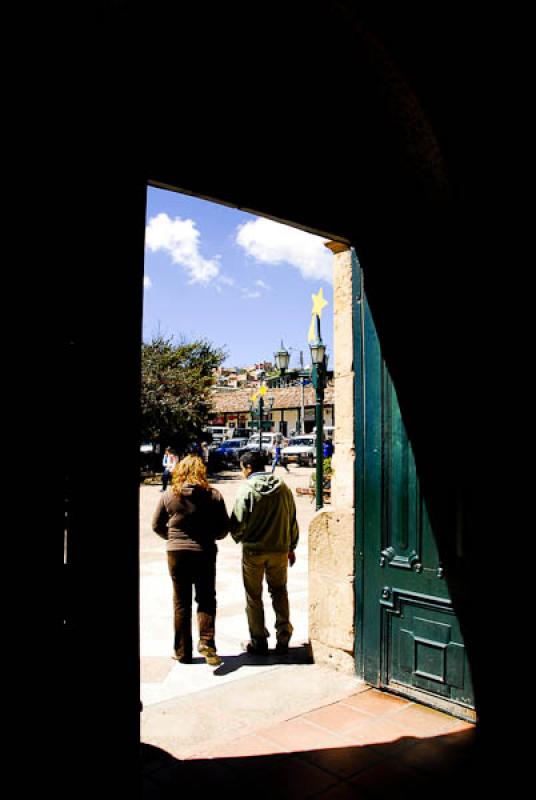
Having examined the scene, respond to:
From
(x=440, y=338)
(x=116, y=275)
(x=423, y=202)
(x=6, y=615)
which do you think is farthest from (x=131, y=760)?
(x=423, y=202)

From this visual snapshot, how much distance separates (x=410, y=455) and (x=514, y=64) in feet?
7.16

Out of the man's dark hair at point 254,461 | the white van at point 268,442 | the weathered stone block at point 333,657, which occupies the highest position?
the white van at point 268,442

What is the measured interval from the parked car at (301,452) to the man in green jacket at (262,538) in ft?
70.2

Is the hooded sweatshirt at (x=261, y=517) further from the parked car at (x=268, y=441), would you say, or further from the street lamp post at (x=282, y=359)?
the parked car at (x=268, y=441)

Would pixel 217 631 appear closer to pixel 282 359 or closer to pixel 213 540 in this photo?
pixel 213 540

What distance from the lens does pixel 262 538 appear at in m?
4.43

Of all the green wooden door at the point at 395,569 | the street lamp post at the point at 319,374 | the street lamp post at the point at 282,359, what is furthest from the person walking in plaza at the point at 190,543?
the street lamp post at the point at 282,359

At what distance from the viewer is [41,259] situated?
65.6 inches

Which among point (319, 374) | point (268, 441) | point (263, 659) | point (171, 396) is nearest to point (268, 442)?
point (268, 441)

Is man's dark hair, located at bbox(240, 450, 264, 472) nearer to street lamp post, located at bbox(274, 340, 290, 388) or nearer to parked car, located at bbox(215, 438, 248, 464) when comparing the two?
street lamp post, located at bbox(274, 340, 290, 388)

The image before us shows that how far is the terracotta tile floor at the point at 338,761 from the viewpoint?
8.85ft

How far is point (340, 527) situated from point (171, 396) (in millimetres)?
16121

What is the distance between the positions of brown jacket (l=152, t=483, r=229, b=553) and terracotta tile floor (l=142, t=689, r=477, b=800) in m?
1.40

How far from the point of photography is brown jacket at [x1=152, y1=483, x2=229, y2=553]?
4281 mm
